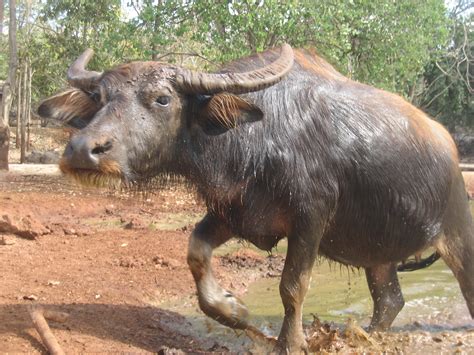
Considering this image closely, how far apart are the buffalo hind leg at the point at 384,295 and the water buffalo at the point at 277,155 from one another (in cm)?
59

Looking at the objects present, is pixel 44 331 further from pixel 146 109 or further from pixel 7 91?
pixel 7 91

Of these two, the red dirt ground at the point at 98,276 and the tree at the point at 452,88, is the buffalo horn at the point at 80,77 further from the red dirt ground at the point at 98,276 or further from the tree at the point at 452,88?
the tree at the point at 452,88

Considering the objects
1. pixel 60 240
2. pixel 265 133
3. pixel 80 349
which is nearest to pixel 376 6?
pixel 60 240

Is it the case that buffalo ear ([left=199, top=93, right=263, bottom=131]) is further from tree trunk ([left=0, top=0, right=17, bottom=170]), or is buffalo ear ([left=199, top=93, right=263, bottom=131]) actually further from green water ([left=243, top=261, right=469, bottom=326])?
tree trunk ([left=0, top=0, right=17, bottom=170])

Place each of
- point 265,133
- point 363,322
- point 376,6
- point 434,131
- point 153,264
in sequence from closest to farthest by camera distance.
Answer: point 265,133
point 434,131
point 363,322
point 153,264
point 376,6

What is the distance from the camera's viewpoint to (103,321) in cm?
414

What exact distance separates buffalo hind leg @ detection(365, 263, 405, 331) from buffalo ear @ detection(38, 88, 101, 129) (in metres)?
2.71

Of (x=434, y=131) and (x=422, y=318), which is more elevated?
(x=434, y=131)

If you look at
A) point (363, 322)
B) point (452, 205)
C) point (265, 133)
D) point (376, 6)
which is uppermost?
point (376, 6)

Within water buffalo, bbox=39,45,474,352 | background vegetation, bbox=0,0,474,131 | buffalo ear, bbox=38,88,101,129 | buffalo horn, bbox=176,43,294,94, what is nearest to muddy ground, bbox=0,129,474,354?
water buffalo, bbox=39,45,474,352

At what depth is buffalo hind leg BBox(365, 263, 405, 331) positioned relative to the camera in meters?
4.99

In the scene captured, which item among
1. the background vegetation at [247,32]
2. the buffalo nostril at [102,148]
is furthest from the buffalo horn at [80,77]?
the background vegetation at [247,32]

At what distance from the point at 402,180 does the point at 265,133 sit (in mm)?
1171

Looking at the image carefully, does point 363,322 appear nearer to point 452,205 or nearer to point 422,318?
point 422,318
